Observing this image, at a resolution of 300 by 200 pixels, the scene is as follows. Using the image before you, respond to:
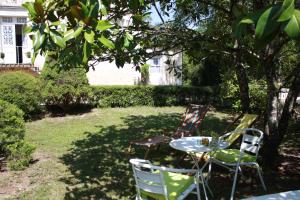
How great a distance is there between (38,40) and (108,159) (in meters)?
6.70

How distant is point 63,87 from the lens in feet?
49.3

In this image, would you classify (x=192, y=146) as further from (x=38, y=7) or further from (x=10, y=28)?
(x=10, y=28)

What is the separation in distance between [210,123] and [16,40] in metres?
16.0

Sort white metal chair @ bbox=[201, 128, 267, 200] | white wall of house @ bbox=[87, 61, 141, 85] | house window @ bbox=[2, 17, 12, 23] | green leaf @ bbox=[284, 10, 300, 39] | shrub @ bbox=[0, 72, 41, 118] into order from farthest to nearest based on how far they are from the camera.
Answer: house window @ bbox=[2, 17, 12, 23] < white wall of house @ bbox=[87, 61, 141, 85] < shrub @ bbox=[0, 72, 41, 118] < white metal chair @ bbox=[201, 128, 267, 200] < green leaf @ bbox=[284, 10, 300, 39]

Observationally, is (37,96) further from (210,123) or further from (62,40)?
(62,40)

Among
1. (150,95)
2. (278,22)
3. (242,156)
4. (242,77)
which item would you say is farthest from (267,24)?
(150,95)

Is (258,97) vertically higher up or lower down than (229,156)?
higher up

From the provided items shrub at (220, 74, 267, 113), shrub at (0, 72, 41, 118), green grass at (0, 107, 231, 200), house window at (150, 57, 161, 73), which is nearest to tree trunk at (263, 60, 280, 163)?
green grass at (0, 107, 231, 200)

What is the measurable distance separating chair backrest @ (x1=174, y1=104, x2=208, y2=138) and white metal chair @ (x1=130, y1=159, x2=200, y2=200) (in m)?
4.32

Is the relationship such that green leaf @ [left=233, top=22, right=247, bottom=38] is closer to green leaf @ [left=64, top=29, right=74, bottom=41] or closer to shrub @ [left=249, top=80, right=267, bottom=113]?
green leaf @ [left=64, top=29, right=74, bottom=41]

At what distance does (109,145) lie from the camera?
33.2ft

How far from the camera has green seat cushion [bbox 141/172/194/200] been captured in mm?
4422

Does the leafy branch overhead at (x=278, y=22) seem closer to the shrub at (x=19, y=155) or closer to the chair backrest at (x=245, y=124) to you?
the chair backrest at (x=245, y=124)

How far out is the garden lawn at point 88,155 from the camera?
21.0 feet
